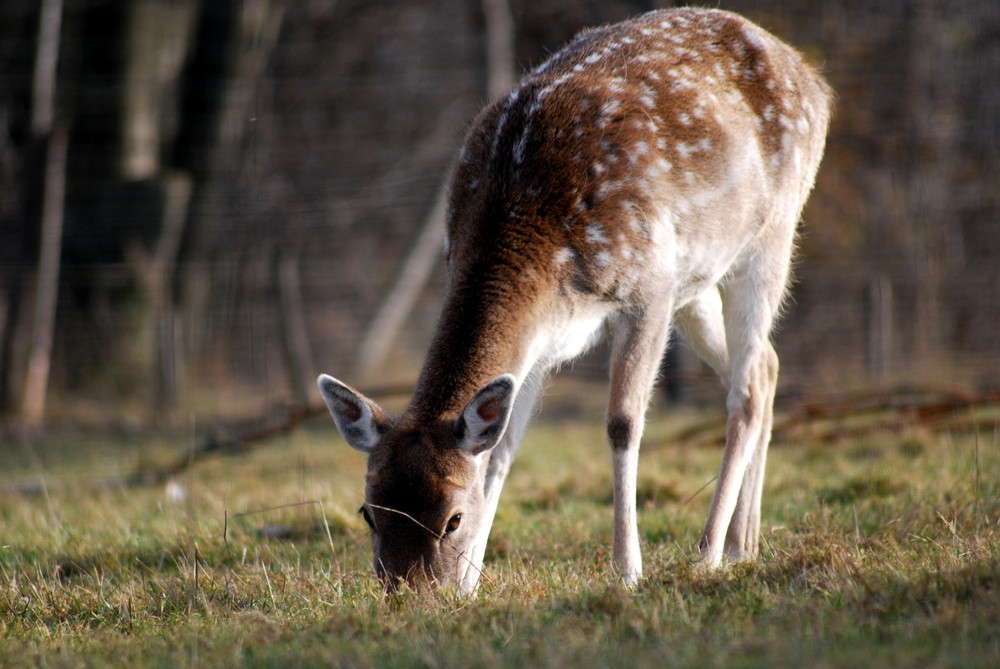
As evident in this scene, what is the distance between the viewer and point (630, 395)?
178 inches

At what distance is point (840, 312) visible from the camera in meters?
11.5

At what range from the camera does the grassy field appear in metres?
3.02

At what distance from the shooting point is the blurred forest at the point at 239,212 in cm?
1043

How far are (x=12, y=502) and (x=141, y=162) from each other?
19.2 ft

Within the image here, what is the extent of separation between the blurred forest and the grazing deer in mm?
5161

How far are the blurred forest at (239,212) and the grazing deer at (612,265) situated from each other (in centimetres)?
516

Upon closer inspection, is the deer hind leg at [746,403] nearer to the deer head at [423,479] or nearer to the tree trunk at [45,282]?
the deer head at [423,479]

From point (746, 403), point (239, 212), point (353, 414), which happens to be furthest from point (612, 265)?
point (239, 212)

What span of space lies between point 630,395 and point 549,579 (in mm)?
912

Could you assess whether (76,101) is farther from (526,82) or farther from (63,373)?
(526,82)

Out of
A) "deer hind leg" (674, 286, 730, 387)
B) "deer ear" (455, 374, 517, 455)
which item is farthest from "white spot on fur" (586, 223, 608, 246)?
"deer hind leg" (674, 286, 730, 387)

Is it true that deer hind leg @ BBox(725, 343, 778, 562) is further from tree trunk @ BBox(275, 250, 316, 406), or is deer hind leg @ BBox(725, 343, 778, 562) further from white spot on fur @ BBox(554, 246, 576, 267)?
tree trunk @ BBox(275, 250, 316, 406)

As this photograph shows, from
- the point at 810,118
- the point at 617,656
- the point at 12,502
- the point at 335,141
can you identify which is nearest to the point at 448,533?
the point at 617,656

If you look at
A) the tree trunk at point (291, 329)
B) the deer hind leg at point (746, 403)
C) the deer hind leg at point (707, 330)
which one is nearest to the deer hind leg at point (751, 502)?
the deer hind leg at point (746, 403)
